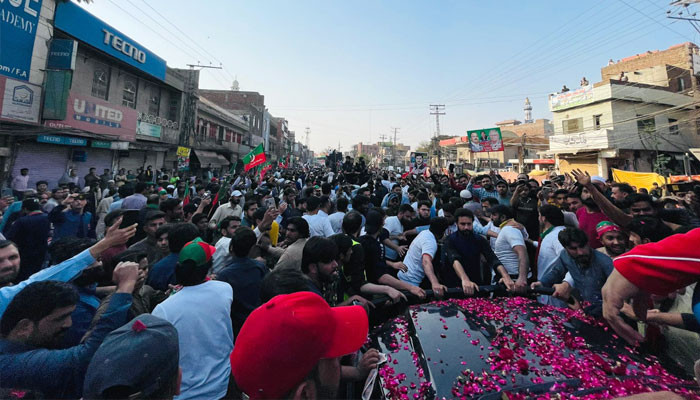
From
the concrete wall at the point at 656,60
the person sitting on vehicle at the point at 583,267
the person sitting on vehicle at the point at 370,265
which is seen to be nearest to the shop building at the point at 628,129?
the concrete wall at the point at 656,60

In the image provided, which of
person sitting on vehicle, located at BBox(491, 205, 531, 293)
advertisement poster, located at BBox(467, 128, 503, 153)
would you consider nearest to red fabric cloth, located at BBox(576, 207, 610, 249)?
person sitting on vehicle, located at BBox(491, 205, 531, 293)

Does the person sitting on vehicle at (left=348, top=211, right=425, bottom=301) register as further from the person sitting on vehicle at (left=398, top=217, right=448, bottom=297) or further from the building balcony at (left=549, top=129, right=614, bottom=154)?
the building balcony at (left=549, top=129, right=614, bottom=154)

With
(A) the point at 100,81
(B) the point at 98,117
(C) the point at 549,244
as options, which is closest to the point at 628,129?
(C) the point at 549,244

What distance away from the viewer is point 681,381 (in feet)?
5.19

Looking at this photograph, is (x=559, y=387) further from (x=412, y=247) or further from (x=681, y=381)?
(x=412, y=247)

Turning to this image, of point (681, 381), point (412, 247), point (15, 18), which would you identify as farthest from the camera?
point (15, 18)

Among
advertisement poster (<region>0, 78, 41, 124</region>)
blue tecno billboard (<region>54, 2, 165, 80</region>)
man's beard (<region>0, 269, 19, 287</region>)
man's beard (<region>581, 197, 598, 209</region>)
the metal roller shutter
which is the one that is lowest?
man's beard (<region>0, 269, 19, 287</region>)

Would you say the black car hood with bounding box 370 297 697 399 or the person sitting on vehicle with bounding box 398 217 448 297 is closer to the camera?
the black car hood with bounding box 370 297 697 399

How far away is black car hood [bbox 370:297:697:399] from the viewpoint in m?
1.55

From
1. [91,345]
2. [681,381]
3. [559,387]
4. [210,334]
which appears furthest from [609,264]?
[91,345]

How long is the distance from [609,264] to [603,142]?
25.0 meters

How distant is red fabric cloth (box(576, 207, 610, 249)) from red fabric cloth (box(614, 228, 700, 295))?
2.96m

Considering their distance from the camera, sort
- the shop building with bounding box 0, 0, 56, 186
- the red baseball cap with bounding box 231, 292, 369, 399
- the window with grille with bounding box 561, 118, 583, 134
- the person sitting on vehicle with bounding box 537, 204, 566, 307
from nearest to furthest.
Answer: the red baseball cap with bounding box 231, 292, 369, 399, the person sitting on vehicle with bounding box 537, 204, 566, 307, the shop building with bounding box 0, 0, 56, 186, the window with grille with bounding box 561, 118, 583, 134

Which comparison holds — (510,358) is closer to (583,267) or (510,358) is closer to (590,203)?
(583,267)
